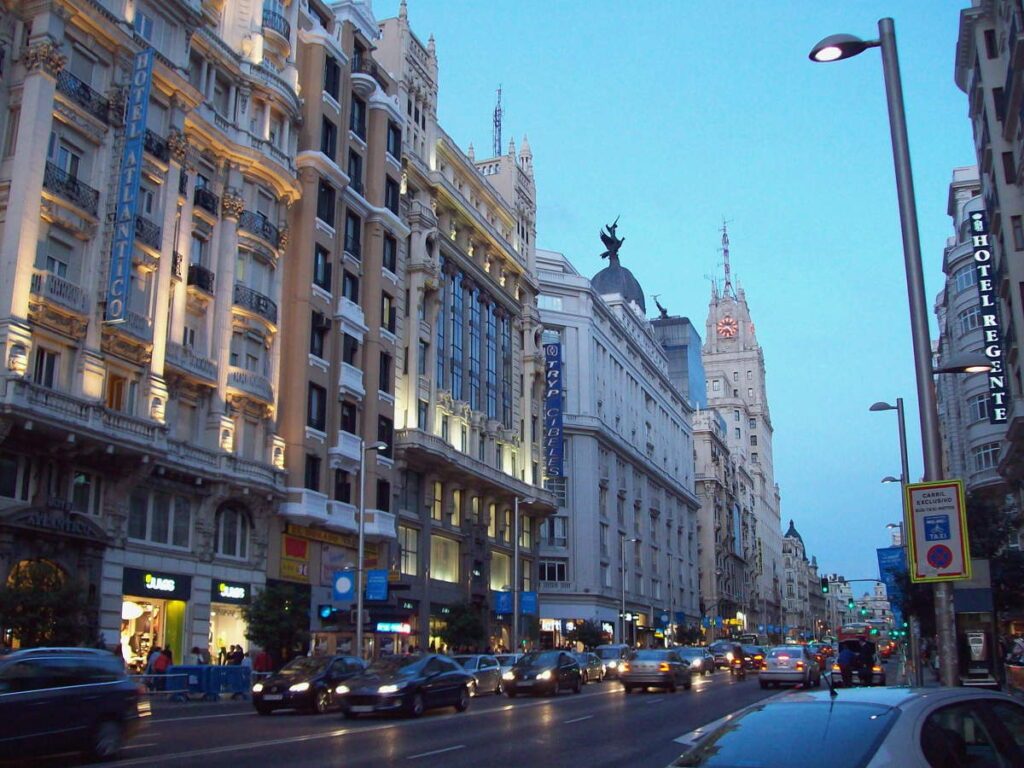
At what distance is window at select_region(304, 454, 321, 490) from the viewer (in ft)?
140

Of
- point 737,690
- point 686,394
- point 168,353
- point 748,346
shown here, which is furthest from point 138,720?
point 748,346

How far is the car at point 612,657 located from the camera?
2046 inches

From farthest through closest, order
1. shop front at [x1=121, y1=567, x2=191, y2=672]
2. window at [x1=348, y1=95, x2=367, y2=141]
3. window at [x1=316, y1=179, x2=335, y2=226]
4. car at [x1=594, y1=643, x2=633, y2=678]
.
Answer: car at [x1=594, y1=643, x2=633, y2=678] < window at [x1=348, y1=95, x2=367, y2=141] < window at [x1=316, y1=179, x2=335, y2=226] < shop front at [x1=121, y1=567, x2=191, y2=672]

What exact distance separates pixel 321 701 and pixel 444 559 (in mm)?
29633

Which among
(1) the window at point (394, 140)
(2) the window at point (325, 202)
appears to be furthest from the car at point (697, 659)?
(1) the window at point (394, 140)

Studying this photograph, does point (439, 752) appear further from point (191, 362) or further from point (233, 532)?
point (233, 532)

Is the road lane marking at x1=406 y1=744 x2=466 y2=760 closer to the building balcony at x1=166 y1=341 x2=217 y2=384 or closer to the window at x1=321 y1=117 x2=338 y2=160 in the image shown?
the building balcony at x1=166 y1=341 x2=217 y2=384

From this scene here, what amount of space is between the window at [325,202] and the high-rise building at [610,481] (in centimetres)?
2942

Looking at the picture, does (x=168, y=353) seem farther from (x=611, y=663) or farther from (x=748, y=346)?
(x=748, y=346)

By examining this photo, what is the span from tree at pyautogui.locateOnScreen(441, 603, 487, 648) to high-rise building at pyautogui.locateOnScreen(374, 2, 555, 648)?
436mm

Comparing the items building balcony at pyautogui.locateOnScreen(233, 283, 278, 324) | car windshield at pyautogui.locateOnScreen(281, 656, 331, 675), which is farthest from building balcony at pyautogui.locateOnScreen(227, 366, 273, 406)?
car windshield at pyautogui.locateOnScreen(281, 656, 331, 675)

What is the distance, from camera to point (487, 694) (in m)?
37.0

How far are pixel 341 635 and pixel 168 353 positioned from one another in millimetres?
15829

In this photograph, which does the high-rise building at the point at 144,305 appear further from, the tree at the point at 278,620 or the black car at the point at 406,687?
the black car at the point at 406,687
